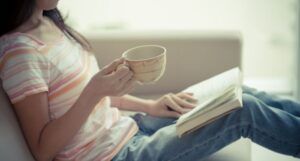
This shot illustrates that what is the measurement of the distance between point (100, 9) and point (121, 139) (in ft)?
3.41

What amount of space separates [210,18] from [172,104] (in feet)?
3.01

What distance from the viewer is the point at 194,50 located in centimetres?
161

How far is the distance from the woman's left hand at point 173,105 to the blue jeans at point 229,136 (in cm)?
13

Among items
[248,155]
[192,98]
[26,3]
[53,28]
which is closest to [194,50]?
[192,98]

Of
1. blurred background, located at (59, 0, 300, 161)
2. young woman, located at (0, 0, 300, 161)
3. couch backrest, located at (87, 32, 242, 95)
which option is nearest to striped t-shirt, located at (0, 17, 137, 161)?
young woman, located at (0, 0, 300, 161)

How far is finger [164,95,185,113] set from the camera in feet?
4.17

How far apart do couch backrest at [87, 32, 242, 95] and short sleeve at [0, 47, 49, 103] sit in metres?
0.61

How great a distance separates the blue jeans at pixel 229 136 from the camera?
110 centimetres

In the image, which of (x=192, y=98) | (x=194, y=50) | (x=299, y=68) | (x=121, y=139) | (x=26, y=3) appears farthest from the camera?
(x=299, y=68)

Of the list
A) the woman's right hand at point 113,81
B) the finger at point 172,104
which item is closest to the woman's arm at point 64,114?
the woman's right hand at point 113,81

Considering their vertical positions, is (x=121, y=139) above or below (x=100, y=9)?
below

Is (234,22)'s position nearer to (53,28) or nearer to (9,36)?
(53,28)

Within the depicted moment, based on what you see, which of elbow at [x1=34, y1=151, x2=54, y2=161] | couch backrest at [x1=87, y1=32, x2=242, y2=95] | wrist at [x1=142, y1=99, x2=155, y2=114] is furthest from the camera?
couch backrest at [x1=87, y1=32, x2=242, y2=95]

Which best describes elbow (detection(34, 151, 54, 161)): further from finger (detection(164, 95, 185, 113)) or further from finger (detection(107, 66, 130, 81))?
finger (detection(164, 95, 185, 113))
